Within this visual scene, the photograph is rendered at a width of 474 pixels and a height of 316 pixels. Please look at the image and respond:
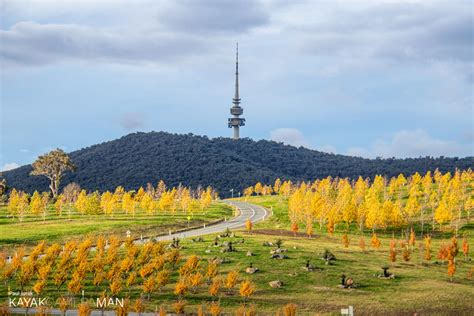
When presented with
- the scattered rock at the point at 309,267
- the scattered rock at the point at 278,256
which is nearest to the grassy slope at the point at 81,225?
the scattered rock at the point at 278,256

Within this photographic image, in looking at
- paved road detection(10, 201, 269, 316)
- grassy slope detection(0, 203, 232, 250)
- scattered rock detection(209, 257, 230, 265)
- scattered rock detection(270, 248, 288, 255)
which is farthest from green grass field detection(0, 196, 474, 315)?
grassy slope detection(0, 203, 232, 250)

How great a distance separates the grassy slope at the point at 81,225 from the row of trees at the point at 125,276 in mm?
30007

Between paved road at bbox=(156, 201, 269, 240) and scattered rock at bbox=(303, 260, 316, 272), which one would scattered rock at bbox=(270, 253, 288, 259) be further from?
paved road at bbox=(156, 201, 269, 240)

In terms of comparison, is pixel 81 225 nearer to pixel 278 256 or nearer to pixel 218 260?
pixel 218 260

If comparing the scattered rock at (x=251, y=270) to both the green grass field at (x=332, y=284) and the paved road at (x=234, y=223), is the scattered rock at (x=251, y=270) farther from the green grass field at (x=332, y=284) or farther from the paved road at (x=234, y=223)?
the paved road at (x=234, y=223)

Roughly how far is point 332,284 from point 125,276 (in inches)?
1087

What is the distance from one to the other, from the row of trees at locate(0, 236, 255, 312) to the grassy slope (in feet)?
98.4

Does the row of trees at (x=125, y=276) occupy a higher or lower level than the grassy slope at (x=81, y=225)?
lower

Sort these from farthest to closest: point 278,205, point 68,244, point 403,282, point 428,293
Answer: point 278,205 → point 68,244 → point 403,282 → point 428,293

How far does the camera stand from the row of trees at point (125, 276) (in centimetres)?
7588

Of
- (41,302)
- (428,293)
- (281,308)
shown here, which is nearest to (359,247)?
(428,293)

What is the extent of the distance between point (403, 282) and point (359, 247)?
98.2ft

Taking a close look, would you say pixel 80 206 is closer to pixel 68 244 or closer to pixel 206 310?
pixel 68 244

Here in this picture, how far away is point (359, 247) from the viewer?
117m
